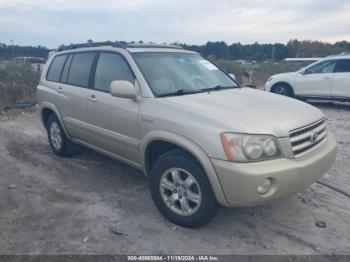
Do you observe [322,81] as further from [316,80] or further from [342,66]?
[342,66]

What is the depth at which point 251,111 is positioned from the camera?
3.42 m

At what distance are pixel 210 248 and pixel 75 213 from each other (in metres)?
1.62

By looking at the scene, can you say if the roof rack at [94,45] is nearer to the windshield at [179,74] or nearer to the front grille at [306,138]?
the windshield at [179,74]

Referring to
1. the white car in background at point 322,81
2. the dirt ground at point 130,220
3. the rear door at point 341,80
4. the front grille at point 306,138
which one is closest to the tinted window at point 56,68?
the dirt ground at point 130,220

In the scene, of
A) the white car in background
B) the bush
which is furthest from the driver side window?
the bush

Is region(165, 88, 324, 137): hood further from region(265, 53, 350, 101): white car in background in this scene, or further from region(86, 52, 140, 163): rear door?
region(265, 53, 350, 101): white car in background

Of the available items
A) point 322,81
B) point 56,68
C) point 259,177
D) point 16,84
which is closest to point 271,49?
point 322,81

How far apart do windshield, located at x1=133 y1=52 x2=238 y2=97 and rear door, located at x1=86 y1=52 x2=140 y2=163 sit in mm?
236

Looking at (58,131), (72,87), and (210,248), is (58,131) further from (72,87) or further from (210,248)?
(210,248)

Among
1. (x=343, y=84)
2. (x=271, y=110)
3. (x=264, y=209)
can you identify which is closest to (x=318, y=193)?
(x=264, y=209)

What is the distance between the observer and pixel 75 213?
3.88 m

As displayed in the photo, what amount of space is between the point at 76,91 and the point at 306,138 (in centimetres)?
321

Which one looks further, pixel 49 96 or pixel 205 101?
pixel 49 96

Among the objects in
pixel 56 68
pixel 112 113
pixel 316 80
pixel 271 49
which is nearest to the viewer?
pixel 112 113
